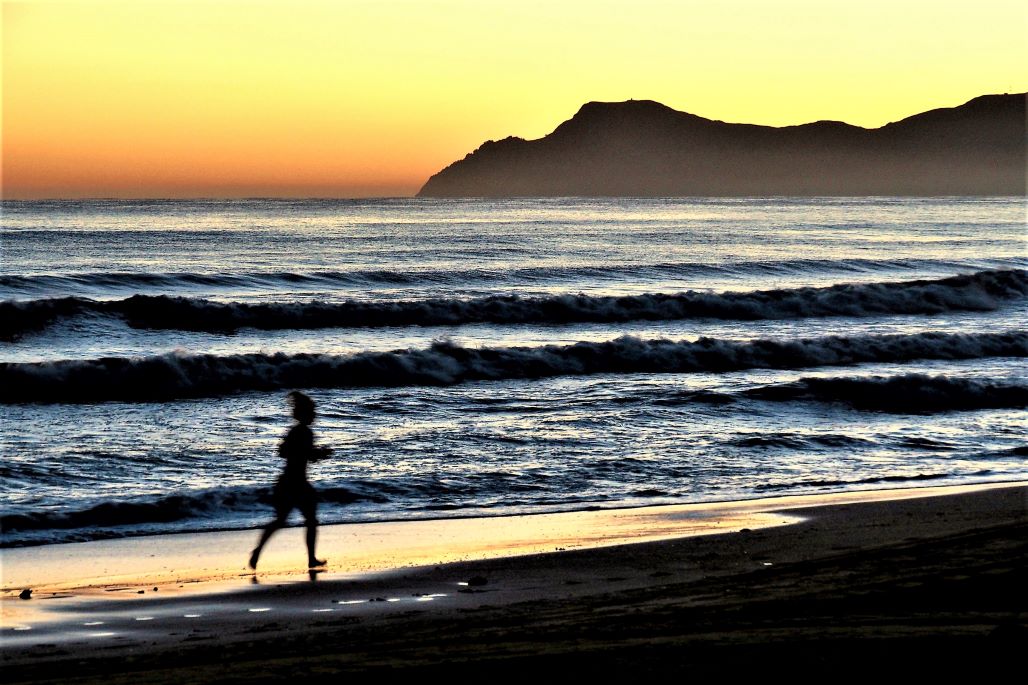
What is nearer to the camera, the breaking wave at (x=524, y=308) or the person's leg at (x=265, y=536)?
the person's leg at (x=265, y=536)

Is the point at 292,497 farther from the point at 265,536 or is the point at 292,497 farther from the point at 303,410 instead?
the point at 303,410

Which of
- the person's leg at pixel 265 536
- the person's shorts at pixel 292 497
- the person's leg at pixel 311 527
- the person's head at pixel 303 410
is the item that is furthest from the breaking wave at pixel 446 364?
the person's leg at pixel 311 527

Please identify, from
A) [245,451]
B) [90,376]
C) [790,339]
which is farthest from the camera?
[790,339]

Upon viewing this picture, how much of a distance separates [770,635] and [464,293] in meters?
27.9

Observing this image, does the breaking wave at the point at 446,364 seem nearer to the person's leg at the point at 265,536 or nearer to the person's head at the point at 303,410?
the person's head at the point at 303,410

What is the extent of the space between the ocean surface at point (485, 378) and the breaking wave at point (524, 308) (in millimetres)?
87

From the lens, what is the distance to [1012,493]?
38.9 feet

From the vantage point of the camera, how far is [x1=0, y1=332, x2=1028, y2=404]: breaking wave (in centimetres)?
1891

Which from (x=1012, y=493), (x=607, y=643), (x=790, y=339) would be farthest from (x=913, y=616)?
(x=790, y=339)

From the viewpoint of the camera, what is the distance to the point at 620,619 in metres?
6.86

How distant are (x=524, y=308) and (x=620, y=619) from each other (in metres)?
23.5

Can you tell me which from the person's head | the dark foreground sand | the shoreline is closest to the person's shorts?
the shoreline

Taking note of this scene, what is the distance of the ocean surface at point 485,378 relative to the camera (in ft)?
40.3

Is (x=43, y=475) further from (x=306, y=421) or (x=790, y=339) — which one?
(x=790, y=339)
